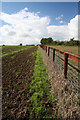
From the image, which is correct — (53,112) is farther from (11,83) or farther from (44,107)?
(11,83)

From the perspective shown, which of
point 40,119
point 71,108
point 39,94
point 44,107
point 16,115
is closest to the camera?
point 71,108

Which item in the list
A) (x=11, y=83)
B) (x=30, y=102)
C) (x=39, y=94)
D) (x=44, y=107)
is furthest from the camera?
(x=11, y=83)

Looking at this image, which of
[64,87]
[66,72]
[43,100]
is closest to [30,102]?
[43,100]

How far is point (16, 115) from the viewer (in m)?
2.65

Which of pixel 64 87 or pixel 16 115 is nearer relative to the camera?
pixel 16 115

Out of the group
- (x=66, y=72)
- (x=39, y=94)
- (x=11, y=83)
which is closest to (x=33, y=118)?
(x=39, y=94)

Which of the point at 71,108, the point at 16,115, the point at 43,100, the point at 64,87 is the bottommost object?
the point at 16,115

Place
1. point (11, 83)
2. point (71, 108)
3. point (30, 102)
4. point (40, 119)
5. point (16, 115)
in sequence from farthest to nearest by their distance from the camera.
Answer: point (11, 83) → point (30, 102) → point (16, 115) → point (40, 119) → point (71, 108)

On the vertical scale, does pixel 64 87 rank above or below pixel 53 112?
above

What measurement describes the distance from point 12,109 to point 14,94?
0.78 meters

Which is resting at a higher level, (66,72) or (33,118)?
(66,72)

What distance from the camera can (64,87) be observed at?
2914mm

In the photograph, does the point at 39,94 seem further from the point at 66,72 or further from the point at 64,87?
the point at 66,72

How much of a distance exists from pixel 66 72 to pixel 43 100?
4.38ft
